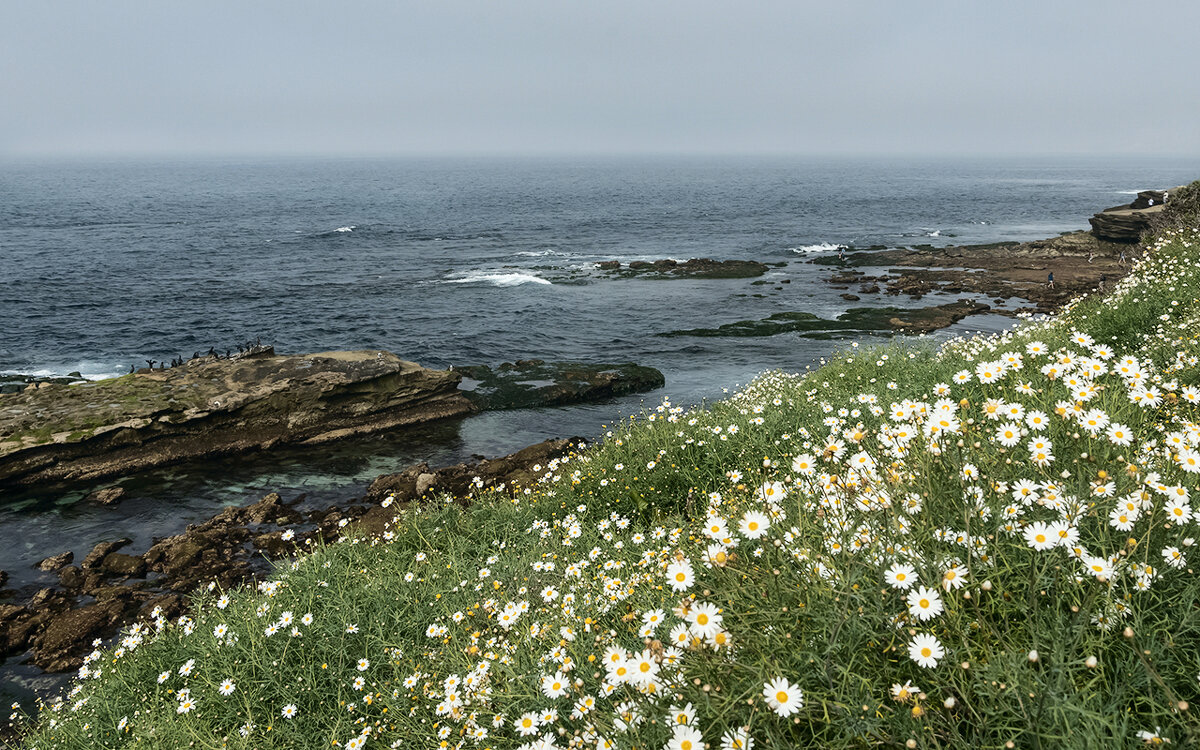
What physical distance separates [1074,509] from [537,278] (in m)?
46.0

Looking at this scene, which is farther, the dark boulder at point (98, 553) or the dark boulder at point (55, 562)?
the dark boulder at point (55, 562)

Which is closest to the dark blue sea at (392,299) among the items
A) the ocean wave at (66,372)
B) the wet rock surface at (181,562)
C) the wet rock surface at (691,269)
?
the ocean wave at (66,372)

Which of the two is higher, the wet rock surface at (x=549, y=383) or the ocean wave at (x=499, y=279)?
the ocean wave at (x=499, y=279)

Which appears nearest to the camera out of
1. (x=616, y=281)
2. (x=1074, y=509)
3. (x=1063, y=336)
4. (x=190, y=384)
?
(x=1074, y=509)

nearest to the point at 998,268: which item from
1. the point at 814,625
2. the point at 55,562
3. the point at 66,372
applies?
the point at 814,625

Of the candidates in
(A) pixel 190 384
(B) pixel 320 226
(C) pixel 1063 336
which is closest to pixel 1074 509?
(C) pixel 1063 336

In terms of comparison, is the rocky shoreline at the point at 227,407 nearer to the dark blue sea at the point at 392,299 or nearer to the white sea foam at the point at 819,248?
the dark blue sea at the point at 392,299

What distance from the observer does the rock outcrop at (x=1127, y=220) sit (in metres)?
44.5

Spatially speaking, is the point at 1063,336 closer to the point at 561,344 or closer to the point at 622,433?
the point at 622,433

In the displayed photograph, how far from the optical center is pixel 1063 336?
974 centimetres

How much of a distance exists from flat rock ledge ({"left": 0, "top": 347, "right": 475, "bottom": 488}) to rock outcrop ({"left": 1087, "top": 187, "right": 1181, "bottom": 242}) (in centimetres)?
4718

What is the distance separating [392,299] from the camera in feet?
136

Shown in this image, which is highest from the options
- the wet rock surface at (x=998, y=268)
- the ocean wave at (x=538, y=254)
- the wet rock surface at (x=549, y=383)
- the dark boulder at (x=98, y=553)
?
the wet rock surface at (x=998, y=268)

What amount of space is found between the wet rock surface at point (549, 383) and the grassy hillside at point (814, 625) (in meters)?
16.5
